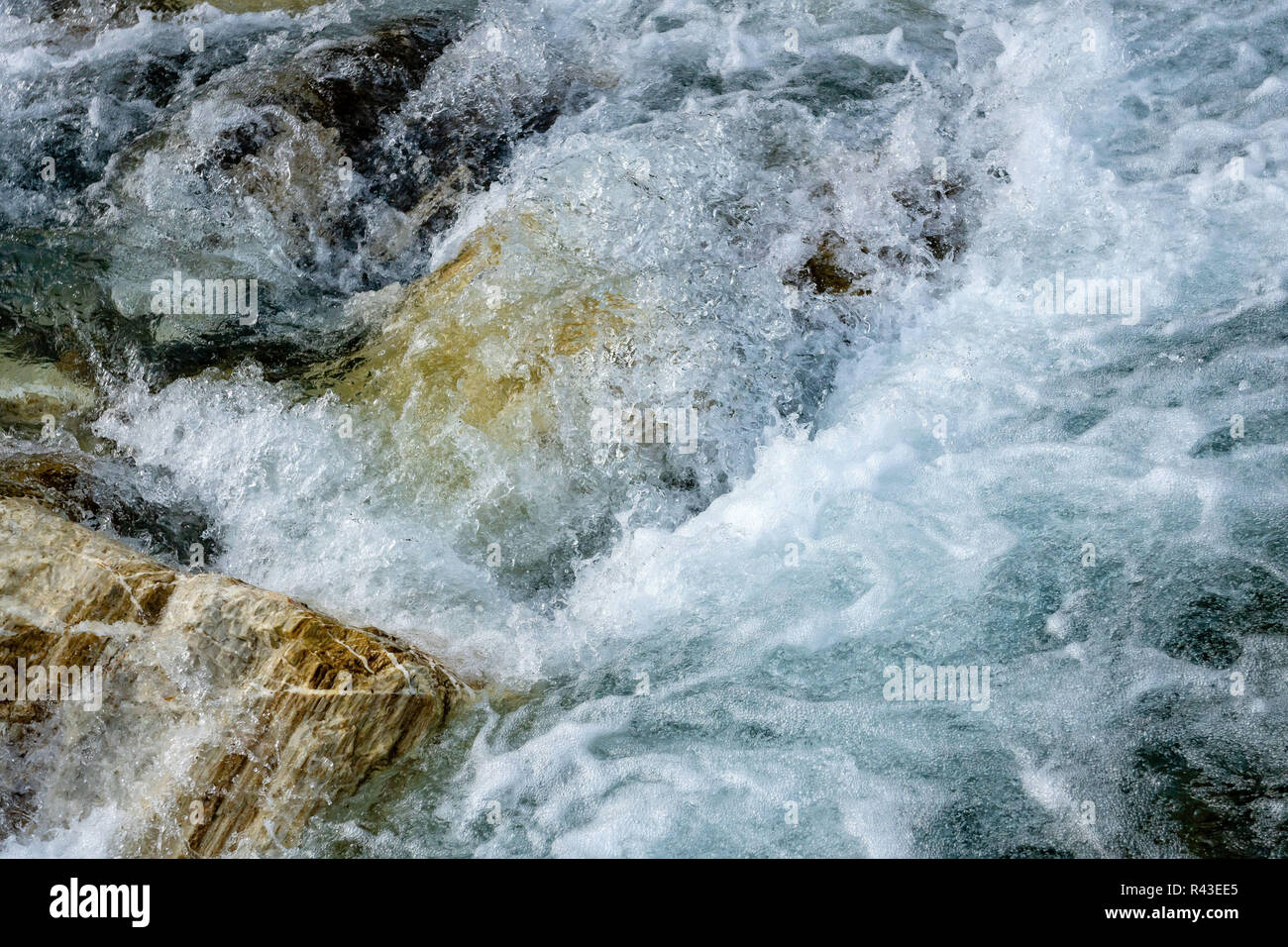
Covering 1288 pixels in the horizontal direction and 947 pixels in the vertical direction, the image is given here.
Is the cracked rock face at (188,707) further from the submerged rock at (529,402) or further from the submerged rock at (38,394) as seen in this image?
the submerged rock at (38,394)

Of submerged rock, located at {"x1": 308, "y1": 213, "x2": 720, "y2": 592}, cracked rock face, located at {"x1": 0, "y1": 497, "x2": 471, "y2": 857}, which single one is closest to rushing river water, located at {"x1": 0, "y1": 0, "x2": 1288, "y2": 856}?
submerged rock, located at {"x1": 308, "y1": 213, "x2": 720, "y2": 592}

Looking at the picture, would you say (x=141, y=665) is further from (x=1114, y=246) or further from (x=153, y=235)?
(x=1114, y=246)

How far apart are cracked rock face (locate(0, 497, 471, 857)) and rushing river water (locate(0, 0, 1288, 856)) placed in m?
0.16

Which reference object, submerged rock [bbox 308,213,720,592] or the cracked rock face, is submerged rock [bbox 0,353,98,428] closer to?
submerged rock [bbox 308,213,720,592]

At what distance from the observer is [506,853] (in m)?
3.70

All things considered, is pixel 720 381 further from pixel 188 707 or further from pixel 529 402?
pixel 188 707

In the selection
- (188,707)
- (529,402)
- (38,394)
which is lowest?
(188,707)

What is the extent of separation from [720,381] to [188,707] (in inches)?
113

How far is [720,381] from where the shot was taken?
17.5ft

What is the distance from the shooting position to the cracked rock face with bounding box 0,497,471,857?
3.80m

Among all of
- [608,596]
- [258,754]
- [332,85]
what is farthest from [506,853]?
[332,85]

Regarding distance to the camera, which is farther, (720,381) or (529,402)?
(720,381)

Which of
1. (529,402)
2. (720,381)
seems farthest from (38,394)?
(720,381)

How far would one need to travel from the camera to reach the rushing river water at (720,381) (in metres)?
3.91
